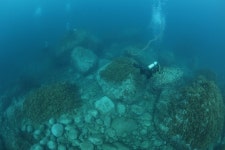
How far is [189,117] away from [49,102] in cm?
559

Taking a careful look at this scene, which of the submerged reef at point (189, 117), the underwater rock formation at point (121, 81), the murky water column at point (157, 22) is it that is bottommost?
the underwater rock formation at point (121, 81)

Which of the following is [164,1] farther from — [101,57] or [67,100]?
[67,100]

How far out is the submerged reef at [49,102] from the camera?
475 inches

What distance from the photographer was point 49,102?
12398mm

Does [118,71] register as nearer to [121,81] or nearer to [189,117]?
[121,81]

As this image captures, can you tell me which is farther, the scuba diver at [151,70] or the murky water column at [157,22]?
the murky water column at [157,22]

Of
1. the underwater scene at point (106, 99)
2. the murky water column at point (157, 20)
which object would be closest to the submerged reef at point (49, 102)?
the underwater scene at point (106, 99)

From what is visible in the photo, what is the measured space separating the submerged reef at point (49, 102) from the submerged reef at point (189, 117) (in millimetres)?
3535

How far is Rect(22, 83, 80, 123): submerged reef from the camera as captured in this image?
1207 centimetres

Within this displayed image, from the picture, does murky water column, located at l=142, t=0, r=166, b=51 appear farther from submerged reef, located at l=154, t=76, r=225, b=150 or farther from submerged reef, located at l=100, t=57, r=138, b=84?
submerged reef, located at l=154, t=76, r=225, b=150

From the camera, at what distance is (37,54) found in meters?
17.2

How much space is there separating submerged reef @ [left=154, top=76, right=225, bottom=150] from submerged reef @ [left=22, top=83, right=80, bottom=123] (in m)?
3.53

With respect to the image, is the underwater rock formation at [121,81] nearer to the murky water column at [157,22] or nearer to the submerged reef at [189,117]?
the submerged reef at [189,117]

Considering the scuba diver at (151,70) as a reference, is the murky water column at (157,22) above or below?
above
